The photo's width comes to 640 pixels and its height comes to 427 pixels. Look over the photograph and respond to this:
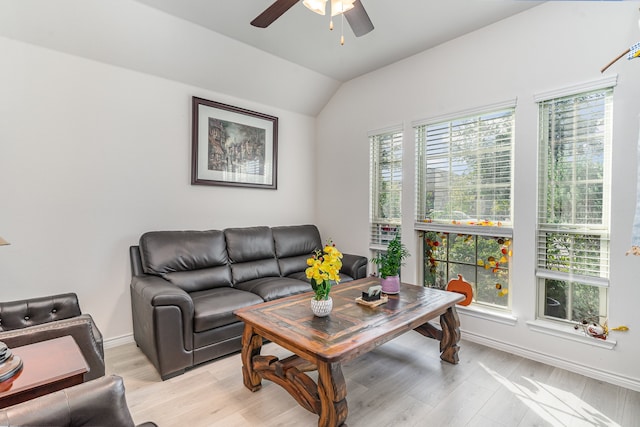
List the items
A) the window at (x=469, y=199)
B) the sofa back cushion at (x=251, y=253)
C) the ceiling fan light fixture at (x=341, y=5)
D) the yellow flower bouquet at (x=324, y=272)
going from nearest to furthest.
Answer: the ceiling fan light fixture at (x=341, y=5)
the yellow flower bouquet at (x=324, y=272)
the window at (x=469, y=199)
the sofa back cushion at (x=251, y=253)

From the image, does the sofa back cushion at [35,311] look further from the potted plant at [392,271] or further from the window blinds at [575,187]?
the window blinds at [575,187]

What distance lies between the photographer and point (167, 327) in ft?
7.66

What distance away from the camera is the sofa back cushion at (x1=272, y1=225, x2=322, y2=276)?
152 inches

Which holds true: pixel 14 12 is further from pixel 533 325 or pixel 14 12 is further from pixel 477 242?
pixel 533 325

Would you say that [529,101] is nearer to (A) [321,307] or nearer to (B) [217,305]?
(A) [321,307]

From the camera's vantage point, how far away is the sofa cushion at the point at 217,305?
249 centimetres

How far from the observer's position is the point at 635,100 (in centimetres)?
223

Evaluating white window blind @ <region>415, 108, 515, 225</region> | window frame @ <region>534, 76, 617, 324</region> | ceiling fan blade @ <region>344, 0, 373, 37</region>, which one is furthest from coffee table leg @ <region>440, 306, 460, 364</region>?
ceiling fan blade @ <region>344, 0, 373, 37</region>

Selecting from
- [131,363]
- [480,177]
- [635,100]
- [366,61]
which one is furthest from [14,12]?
[635,100]

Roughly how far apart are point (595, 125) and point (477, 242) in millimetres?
1336

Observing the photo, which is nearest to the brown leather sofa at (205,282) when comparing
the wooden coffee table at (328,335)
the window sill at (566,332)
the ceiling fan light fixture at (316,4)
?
the wooden coffee table at (328,335)

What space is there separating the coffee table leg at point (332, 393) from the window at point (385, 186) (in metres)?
2.32

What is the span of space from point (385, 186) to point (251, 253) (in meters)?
1.82

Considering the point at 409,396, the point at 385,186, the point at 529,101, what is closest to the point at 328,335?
the point at 409,396
